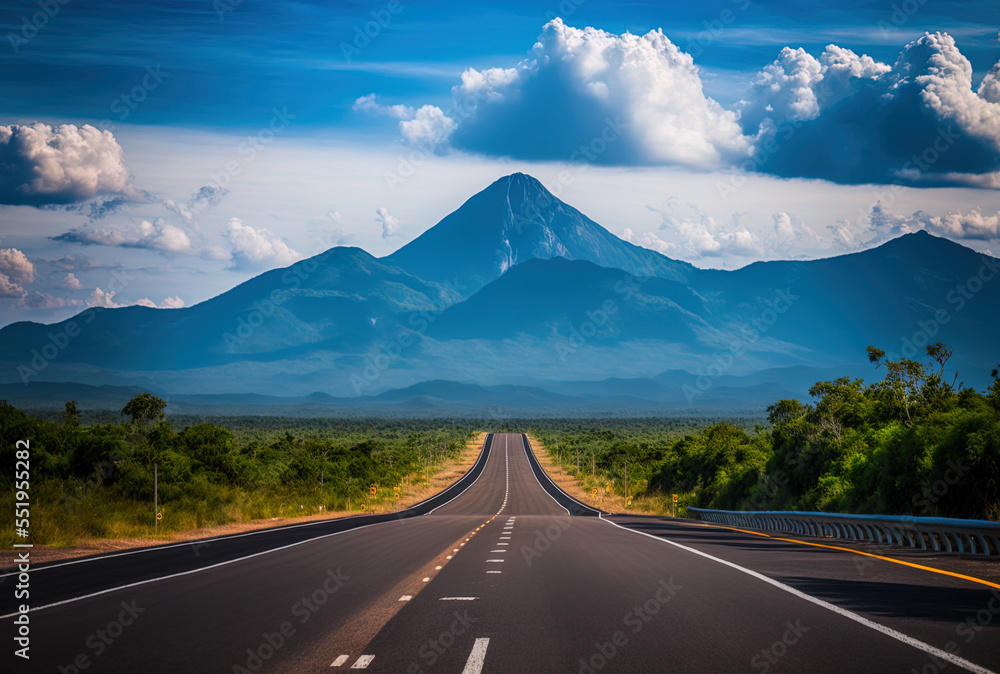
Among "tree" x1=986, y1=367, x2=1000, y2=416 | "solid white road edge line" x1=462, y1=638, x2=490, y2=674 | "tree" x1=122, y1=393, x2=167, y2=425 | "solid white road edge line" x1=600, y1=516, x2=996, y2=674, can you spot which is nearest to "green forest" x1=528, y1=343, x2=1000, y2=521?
"tree" x1=986, y1=367, x2=1000, y2=416

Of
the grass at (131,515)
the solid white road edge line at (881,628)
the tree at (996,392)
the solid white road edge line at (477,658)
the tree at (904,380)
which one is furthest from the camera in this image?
the tree at (904,380)

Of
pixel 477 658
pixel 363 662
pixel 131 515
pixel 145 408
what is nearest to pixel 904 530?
pixel 477 658

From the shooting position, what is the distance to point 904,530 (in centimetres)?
2091

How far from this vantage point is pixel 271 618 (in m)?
11.9

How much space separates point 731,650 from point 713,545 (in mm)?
14537

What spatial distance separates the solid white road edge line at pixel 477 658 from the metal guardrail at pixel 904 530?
1022cm

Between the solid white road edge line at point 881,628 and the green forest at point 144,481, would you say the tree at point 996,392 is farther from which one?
the green forest at point 144,481

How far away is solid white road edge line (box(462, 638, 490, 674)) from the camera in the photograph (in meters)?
8.67

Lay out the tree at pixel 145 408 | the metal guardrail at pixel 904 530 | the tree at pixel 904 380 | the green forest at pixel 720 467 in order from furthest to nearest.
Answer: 1. the tree at pixel 145 408
2. the tree at pixel 904 380
3. the green forest at pixel 720 467
4. the metal guardrail at pixel 904 530

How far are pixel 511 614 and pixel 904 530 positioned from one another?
12773 millimetres

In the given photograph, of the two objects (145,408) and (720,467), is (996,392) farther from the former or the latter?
(145,408)

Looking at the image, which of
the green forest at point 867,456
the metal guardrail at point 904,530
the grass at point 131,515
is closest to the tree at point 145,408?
the grass at point 131,515

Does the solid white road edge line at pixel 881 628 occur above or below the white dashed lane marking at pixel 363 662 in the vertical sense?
above

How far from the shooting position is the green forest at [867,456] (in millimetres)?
23969
